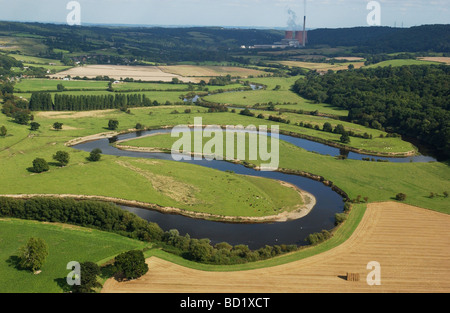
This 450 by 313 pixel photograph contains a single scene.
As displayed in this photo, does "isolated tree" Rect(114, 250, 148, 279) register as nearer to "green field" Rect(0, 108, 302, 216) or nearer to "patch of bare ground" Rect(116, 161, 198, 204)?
"green field" Rect(0, 108, 302, 216)

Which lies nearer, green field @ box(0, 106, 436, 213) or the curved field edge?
the curved field edge

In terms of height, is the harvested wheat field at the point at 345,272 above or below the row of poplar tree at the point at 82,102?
below

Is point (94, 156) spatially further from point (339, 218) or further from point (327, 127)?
point (327, 127)

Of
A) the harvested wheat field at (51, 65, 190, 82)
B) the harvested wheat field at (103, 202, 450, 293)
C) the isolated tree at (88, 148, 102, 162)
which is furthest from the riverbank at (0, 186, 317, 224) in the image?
the harvested wheat field at (51, 65, 190, 82)

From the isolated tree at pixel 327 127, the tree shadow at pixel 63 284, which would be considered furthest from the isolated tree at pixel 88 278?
the isolated tree at pixel 327 127

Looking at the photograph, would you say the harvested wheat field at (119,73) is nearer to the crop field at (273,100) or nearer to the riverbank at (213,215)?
the crop field at (273,100)

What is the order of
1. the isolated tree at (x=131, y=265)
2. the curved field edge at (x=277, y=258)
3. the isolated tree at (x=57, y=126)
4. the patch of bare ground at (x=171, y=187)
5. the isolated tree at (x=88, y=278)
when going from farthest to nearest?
the isolated tree at (x=57, y=126) < the patch of bare ground at (x=171, y=187) < the curved field edge at (x=277, y=258) < the isolated tree at (x=131, y=265) < the isolated tree at (x=88, y=278)

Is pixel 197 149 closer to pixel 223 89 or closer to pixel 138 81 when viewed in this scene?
pixel 223 89
